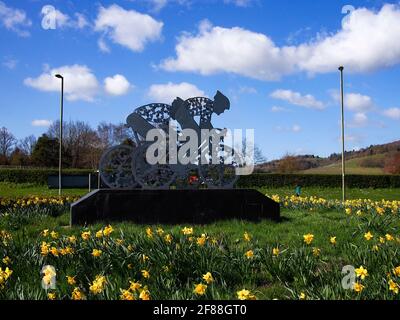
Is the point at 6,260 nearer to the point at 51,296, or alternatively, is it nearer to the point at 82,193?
the point at 51,296

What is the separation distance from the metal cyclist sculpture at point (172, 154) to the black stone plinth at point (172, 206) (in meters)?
0.44

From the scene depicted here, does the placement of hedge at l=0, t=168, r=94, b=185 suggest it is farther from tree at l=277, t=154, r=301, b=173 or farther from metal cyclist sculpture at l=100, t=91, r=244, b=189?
tree at l=277, t=154, r=301, b=173

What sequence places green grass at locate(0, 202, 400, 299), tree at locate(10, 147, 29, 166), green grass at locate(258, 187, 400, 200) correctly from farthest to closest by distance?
tree at locate(10, 147, 29, 166) → green grass at locate(258, 187, 400, 200) → green grass at locate(0, 202, 400, 299)

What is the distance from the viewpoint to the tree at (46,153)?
45.0m

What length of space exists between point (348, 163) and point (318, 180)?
47886 millimetres

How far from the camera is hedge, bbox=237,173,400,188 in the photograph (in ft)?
97.8

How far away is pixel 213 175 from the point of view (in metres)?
10.1

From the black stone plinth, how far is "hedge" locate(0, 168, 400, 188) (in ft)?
64.0

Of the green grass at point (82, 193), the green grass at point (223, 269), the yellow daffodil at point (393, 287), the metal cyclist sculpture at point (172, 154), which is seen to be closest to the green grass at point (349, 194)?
the green grass at point (82, 193)

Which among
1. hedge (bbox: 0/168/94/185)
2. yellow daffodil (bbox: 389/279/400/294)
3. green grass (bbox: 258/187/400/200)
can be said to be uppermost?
hedge (bbox: 0/168/94/185)

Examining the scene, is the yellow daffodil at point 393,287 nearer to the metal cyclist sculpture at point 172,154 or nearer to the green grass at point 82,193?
the metal cyclist sculpture at point 172,154

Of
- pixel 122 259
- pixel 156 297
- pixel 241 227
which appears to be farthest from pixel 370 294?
pixel 241 227

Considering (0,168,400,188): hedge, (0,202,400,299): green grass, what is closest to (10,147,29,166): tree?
(0,168,400,188): hedge
